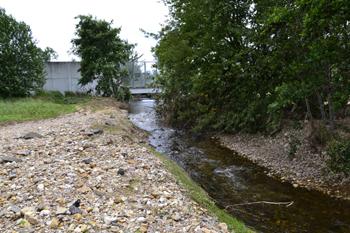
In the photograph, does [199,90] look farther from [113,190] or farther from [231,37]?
[113,190]

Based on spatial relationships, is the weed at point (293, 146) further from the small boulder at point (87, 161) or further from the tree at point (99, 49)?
the tree at point (99, 49)

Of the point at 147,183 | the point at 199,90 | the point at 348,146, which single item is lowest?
the point at 147,183

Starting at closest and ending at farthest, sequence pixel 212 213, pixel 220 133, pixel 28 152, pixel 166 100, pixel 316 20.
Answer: pixel 212 213
pixel 316 20
pixel 28 152
pixel 220 133
pixel 166 100

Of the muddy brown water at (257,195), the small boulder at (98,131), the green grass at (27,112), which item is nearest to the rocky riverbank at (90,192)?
the small boulder at (98,131)

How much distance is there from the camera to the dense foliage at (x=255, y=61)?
566cm

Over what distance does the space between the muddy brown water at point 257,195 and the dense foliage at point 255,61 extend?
185cm

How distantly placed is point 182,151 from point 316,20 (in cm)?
598

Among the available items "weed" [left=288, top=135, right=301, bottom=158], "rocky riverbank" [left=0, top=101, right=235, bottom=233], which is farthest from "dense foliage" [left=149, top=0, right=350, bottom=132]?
"rocky riverbank" [left=0, top=101, right=235, bottom=233]

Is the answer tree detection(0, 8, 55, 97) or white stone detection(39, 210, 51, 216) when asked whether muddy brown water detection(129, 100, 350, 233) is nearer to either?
white stone detection(39, 210, 51, 216)

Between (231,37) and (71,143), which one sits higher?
(231,37)

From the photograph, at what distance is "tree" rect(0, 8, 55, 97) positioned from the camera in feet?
52.9

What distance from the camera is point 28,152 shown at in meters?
5.79

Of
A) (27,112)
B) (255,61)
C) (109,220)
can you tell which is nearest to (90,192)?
(109,220)

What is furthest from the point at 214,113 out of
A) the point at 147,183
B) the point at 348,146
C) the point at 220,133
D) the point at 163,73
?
the point at 147,183
